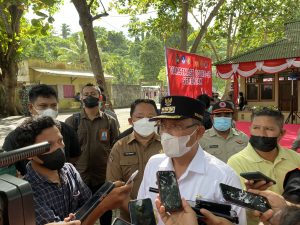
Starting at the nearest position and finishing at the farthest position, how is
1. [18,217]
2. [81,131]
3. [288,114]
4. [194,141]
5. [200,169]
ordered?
[18,217], [200,169], [194,141], [81,131], [288,114]

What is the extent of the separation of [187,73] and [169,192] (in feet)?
13.8

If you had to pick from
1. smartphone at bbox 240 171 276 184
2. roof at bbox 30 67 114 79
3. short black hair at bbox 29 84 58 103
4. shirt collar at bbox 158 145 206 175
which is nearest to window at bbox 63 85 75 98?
roof at bbox 30 67 114 79

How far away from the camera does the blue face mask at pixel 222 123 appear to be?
3.57 meters

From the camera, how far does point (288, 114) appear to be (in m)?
15.0

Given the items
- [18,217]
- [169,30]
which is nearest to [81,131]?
[18,217]

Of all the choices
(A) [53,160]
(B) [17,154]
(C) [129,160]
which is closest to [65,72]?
(C) [129,160]

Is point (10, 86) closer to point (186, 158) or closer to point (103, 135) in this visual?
point (103, 135)

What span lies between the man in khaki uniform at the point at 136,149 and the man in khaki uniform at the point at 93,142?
2.16 feet

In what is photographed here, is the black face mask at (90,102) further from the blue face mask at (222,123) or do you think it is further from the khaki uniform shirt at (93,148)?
the blue face mask at (222,123)

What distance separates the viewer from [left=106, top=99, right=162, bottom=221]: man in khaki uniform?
2.70m

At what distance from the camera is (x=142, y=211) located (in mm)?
1476

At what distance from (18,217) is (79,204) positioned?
4.12ft

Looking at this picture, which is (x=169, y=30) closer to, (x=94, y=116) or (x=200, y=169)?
(x=94, y=116)

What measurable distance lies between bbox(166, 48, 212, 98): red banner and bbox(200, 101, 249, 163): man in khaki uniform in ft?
4.21
